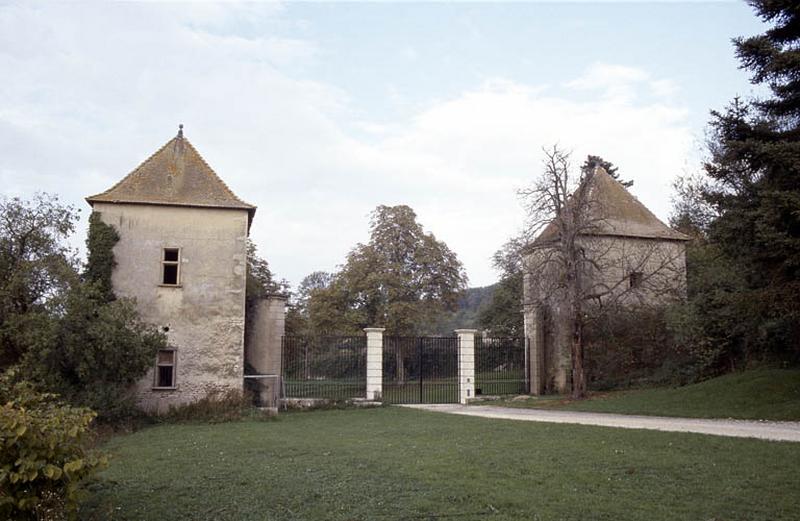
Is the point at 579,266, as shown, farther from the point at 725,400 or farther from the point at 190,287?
the point at 190,287

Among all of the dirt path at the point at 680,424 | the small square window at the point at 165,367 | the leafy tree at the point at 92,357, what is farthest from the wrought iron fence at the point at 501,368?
the leafy tree at the point at 92,357

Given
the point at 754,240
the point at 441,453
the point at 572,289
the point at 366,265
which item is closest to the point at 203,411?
the point at 441,453

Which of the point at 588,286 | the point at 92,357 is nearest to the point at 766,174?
the point at 588,286

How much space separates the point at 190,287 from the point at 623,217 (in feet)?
60.6

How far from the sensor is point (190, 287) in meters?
21.2

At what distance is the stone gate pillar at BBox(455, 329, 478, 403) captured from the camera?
24844mm

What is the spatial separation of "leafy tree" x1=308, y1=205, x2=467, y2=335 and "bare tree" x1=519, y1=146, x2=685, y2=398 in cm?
1476

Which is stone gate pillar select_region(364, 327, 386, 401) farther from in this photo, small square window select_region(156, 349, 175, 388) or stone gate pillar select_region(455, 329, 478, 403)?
small square window select_region(156, 349, 175, 388)

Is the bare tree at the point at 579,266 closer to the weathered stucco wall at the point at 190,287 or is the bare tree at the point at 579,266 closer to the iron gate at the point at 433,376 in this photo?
the iron gate at the point at 433,376

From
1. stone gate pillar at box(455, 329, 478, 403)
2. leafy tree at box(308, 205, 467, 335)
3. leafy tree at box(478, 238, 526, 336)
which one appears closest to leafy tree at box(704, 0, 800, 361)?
stone gate pillar at box(455, 329, 478, 403)

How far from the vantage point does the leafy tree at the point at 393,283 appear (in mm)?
40250

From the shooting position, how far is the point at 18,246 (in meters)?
19.6

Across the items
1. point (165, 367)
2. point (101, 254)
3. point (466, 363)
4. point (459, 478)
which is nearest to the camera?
point (459, 478)

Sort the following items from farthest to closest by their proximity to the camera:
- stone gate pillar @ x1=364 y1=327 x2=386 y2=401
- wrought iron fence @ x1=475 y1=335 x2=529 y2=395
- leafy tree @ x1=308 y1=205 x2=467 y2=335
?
1. leafy tree @ x1=308 y1=205 x2=467 y2=335
2. wrought iron fence @ x1=475 y1=335 x2=529 y2=395
3. stone gate pillar @ x1=364 y1=327 x2=386 y2=401
